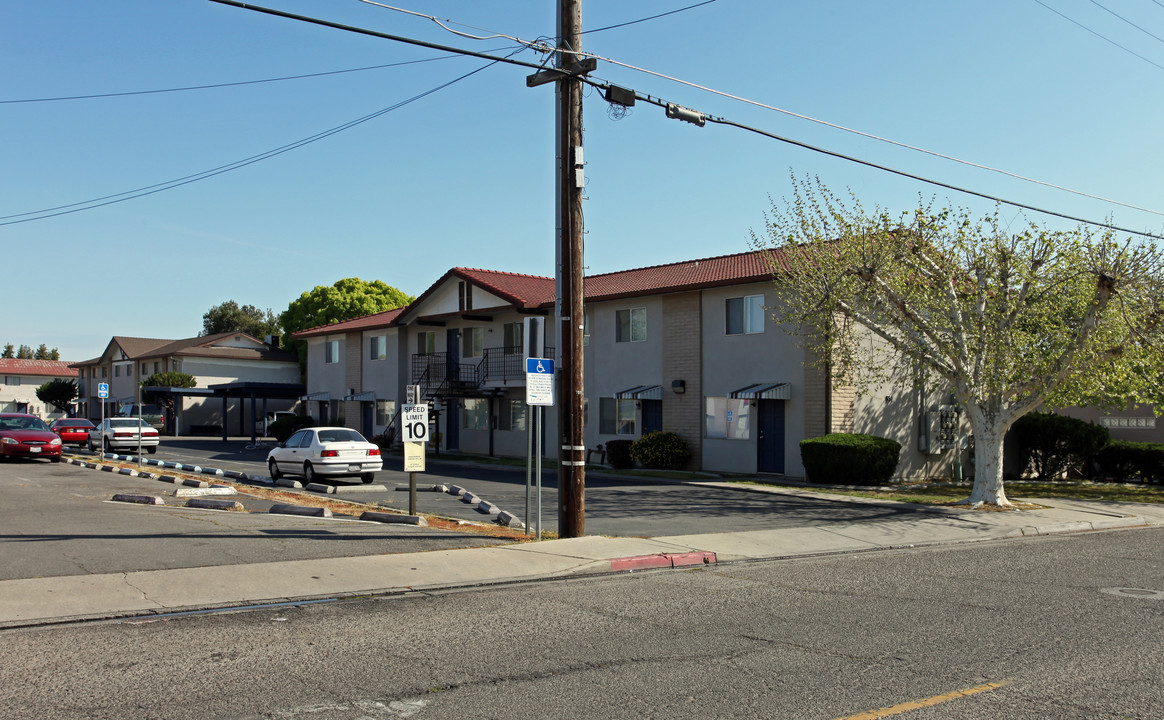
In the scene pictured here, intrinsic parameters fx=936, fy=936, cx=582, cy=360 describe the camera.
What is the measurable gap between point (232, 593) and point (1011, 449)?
2566 cm

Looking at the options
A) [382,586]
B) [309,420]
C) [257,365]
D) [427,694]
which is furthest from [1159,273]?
[257,365]

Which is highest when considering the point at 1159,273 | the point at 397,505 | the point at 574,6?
the point at 574,6

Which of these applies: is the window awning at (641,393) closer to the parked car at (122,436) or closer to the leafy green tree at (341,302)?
the parked car at (122,436)

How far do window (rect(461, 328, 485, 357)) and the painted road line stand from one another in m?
31.9

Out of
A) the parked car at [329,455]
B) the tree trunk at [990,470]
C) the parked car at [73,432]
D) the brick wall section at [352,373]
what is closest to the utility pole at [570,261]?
the tree trunk at [990,470]

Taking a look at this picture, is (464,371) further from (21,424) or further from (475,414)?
(21,424)

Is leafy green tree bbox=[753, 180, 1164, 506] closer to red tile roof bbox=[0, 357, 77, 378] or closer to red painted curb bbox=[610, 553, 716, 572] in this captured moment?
red painted curb bbox=[610, 553, 716, 572]

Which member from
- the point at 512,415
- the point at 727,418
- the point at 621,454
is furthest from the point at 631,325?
the point at 512,415

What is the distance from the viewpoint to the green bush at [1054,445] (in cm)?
2734

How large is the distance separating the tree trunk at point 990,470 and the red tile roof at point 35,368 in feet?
309

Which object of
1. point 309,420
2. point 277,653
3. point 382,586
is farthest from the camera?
point 309,420

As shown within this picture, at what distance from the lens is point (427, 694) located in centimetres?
589

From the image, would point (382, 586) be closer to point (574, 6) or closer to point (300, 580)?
point (300, 580)

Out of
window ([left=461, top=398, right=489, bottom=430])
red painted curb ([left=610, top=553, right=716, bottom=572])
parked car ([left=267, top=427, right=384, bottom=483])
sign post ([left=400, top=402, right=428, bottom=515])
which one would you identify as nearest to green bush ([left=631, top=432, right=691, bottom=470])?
parked car ([left=267, top=427, right=384, bottom=483])
